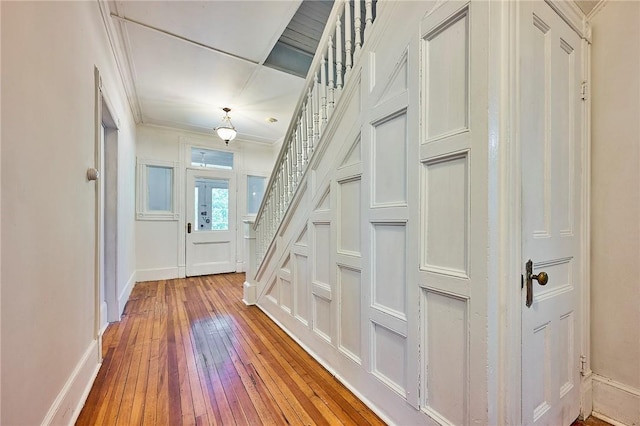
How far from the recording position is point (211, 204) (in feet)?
17.4

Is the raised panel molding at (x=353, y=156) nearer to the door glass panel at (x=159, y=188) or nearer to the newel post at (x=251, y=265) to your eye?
the newel post at (x=251, y=265)

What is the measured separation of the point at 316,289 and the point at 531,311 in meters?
1.33

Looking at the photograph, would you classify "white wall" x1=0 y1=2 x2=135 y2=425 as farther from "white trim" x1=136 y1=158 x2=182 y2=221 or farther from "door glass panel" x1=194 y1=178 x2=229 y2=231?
"door glass panel" x1=194 y1=178 x2=229 y2=231

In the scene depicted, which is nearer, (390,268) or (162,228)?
(390,268)

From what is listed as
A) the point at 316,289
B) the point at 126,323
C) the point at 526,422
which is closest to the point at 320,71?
the point at 316,289

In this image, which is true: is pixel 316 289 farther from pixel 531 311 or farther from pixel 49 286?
pixel 49 286

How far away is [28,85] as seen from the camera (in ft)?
3.55

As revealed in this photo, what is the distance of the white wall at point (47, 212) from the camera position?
0.96 metres

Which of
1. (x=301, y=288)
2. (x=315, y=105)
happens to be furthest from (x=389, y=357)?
(x=315, y=105)

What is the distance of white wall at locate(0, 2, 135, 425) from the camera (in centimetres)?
96

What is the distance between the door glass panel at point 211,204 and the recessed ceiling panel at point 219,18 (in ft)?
9.87

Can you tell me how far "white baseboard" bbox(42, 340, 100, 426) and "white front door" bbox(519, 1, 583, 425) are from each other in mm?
2034

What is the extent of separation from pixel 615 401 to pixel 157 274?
5.44 m

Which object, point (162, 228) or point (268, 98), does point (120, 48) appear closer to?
point (268, 98)
